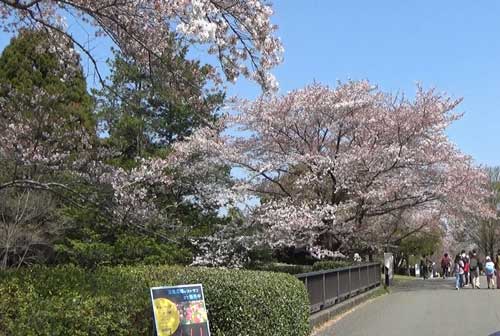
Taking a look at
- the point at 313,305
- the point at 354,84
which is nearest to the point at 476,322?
the point at 313,305

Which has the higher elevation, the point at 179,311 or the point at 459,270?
the point at 179,311

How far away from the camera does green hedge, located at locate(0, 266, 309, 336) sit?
220 inches

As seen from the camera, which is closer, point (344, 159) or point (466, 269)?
point (344, 159)

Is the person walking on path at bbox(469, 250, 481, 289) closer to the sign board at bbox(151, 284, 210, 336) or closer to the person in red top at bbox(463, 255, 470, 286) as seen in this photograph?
the person in red top at bbox(463, 255, 470, 286)

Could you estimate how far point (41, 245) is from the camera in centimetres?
2736

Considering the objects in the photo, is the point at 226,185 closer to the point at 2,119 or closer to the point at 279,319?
the point at 2,119

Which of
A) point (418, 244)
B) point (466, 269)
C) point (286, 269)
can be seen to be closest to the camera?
point (286, 269)

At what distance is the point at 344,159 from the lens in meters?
23.4

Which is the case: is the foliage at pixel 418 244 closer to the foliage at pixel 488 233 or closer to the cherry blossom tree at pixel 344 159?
the foliage at pixel 488 233

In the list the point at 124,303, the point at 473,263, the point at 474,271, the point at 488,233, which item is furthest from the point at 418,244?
the point at 124,303

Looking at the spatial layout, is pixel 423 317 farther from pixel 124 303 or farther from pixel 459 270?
pixel 459 270

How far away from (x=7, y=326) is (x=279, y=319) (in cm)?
494

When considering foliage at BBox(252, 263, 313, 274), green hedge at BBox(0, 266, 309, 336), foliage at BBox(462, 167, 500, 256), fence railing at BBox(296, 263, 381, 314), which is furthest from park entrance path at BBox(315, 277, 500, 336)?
foliage at BBox(462, 167, 500, 256)

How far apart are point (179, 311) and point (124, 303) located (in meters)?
0.67
